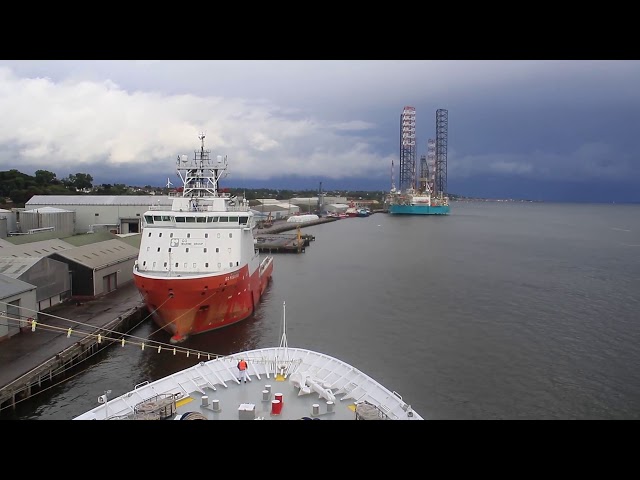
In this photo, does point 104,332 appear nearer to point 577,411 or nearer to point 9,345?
point 9,345

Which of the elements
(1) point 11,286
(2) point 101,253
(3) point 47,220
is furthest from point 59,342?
(3) point 47,220

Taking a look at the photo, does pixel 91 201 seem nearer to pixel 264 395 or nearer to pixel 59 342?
pixel 59 342

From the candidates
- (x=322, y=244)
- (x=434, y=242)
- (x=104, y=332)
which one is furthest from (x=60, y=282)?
(x=434, y=242)

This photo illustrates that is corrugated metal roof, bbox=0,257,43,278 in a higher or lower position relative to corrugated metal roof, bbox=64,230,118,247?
lower

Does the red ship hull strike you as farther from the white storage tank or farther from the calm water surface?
the white storage tank

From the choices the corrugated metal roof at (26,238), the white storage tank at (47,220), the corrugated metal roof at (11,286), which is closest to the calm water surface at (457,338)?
the corrugated metal roof at (11,286)

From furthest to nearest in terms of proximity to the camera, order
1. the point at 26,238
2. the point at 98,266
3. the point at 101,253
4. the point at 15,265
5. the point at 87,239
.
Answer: the point at 87,239 → the point at 26,238 → the point at 101,253 → the point at 98,266 → the point at 15,265

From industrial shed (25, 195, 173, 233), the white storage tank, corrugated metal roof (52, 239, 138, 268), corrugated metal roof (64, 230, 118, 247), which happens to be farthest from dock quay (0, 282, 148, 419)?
industrial shed (25, 195, 173, 233)
